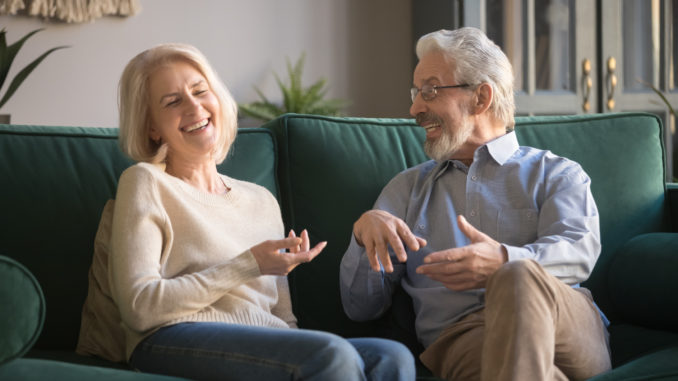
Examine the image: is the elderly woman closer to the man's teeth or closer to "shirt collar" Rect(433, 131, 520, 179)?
the man's teeth

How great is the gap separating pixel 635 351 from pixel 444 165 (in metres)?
0.61

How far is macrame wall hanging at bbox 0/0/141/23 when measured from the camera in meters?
3.50

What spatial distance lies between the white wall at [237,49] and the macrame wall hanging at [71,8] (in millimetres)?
44

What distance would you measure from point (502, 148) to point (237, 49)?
8.14ft

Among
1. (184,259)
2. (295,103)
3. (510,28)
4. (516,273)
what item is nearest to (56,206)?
(184,259)

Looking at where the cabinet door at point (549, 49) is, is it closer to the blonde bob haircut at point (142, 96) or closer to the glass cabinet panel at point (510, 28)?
the glass cabinet panel at point (510, 28)

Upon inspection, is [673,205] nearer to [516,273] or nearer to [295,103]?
[516,273]

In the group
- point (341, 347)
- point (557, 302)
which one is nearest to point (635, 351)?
point (557, 302)

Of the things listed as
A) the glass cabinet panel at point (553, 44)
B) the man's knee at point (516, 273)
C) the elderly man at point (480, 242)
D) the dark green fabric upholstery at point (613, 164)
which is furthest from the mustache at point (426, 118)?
the glass cabinet panel at point (553, 44)

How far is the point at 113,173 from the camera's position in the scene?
1.80m

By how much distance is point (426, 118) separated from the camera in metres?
2.00

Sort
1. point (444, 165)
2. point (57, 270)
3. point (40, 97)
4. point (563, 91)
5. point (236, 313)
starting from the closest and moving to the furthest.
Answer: point (236, 313) < point (57, 270) < point (444, 165) < point (40, 97) < point (563, 91)

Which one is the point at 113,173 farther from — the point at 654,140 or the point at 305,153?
the point at 654,140

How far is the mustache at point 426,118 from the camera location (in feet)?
6.48
